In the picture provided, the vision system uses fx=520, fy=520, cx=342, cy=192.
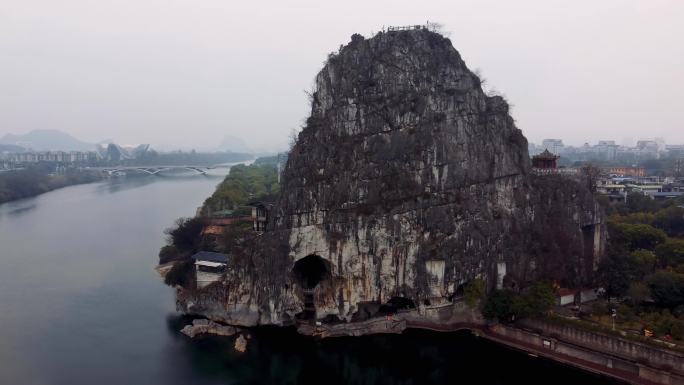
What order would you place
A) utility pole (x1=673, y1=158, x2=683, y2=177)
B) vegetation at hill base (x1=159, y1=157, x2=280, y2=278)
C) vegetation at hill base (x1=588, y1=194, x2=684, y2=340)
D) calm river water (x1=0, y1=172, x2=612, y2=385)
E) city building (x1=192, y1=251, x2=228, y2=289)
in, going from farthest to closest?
1. utility pole (x1=673, y1=158, x2=683, y2=177)
2. vegetation at hill base (x1=159, y1=157, x2=280, y2=278)
3. city building (x1=192, y1=251, x2=228, y2=289)
4. vegetation at hill base (x1=588, y1=194, x2=684, y2=340)
5. calm river water (x1=0, y1=172, x2=612, y2=385)

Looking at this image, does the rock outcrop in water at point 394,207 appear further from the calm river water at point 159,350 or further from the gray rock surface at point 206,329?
the calm river water at point 159,350

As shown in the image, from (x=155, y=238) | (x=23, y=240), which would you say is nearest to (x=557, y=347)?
(x=155, y=238)

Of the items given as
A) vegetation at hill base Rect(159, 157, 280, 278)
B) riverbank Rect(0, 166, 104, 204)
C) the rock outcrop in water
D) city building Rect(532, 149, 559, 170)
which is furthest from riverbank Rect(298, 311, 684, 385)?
riverbank Rect(0, 166, 104, 204)

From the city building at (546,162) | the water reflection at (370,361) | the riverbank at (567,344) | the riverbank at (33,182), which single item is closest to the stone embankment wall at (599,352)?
the riverbank at (567,344)

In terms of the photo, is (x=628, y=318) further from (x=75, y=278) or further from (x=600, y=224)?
(x=75, y=278)

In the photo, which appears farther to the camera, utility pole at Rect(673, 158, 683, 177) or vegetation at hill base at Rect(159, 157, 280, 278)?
utility pole at Rect(673, 158, 683, 177)

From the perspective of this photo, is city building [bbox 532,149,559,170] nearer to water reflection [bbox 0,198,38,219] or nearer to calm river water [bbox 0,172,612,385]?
calm river water [bbox 0,172,612,385]
